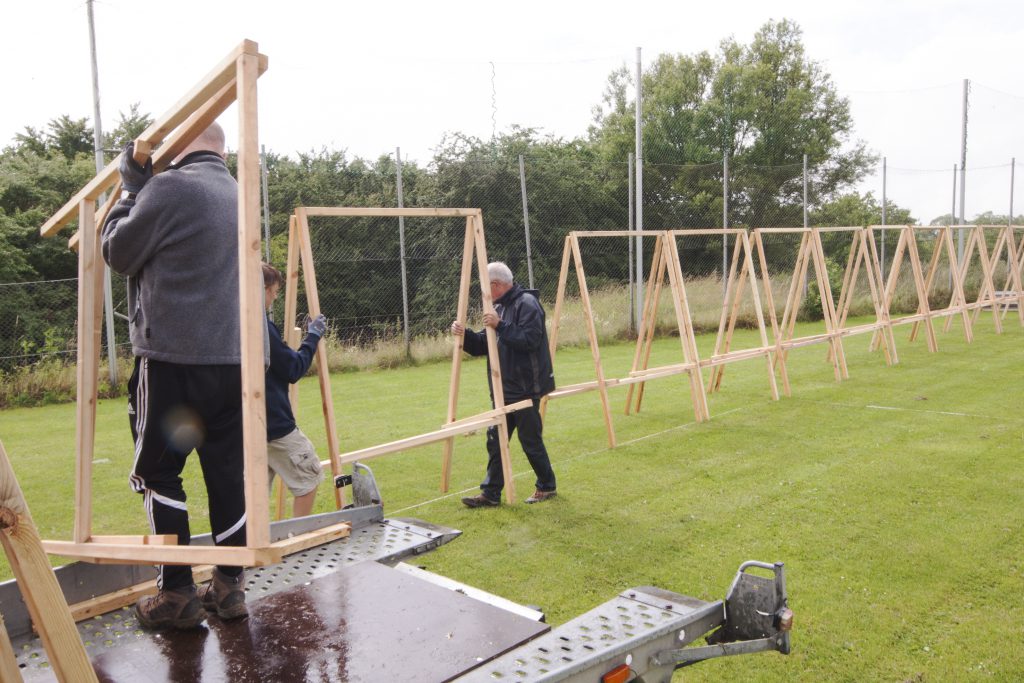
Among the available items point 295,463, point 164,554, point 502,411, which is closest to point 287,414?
point 295,463

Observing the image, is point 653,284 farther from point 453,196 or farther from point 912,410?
point 453,196

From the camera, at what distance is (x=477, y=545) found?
539 cm

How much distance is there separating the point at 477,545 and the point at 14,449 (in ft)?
19.2

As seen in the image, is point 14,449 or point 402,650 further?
point 14,449

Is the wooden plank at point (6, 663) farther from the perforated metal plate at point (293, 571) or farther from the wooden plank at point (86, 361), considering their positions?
the wooden plank at point (86, 361)

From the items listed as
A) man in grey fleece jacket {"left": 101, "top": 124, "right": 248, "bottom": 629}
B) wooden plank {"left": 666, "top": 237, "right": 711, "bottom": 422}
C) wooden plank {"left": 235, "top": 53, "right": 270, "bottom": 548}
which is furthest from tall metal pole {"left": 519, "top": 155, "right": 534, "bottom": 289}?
wooden plank {"left": 235, "top": 53, "right": 270, "bottom": 548}

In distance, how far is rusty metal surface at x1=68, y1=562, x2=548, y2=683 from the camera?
2494 mm

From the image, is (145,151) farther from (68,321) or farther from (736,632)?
(68,321)

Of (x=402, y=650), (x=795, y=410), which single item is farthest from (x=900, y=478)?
(x=402, y=650)

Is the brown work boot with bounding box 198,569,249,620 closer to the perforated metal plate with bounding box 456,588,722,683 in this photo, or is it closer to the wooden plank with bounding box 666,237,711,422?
the perforated metal plate with bounding box 456,588,722,683

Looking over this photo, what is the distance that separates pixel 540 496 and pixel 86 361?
3.97 meters

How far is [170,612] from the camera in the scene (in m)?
2.83

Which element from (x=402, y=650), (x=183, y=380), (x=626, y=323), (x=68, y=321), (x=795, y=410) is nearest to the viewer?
(x=402, y=650)

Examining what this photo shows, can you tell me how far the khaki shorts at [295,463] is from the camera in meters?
4.73
